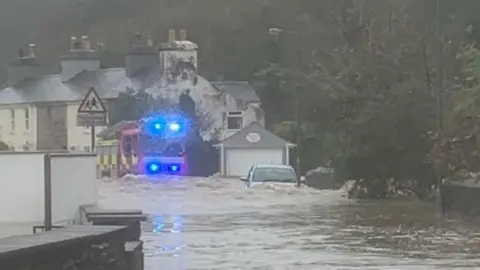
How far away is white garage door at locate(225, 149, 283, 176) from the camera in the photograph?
79.1 m

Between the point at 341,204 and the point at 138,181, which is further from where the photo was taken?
the point at 138,181

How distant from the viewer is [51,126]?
88938 millimetres

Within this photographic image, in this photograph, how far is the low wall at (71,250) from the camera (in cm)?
991

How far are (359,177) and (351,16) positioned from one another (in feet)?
27.5

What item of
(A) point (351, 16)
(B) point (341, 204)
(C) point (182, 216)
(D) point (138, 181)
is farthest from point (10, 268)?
(D) point (138, 181)

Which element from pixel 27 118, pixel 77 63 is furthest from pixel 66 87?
pixel 27 118

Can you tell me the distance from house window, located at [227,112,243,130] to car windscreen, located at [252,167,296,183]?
34.3 meters

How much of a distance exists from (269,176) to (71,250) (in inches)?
1552

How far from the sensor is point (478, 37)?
50531 mm

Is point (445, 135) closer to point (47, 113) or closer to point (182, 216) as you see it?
point (182, 216)

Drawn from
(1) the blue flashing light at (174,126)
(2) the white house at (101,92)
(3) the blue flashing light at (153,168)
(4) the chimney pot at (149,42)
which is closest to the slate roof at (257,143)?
(2) the white house at (101,92)

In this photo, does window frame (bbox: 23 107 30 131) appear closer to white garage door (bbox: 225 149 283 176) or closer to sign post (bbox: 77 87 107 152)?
white garage door (bbox: 225 149 283 176)

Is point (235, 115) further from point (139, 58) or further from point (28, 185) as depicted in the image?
point (28, 185)

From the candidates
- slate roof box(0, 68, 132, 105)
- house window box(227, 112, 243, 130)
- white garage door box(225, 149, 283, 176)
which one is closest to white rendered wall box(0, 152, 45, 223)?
white garage door box(225, 149, 283, 176)
